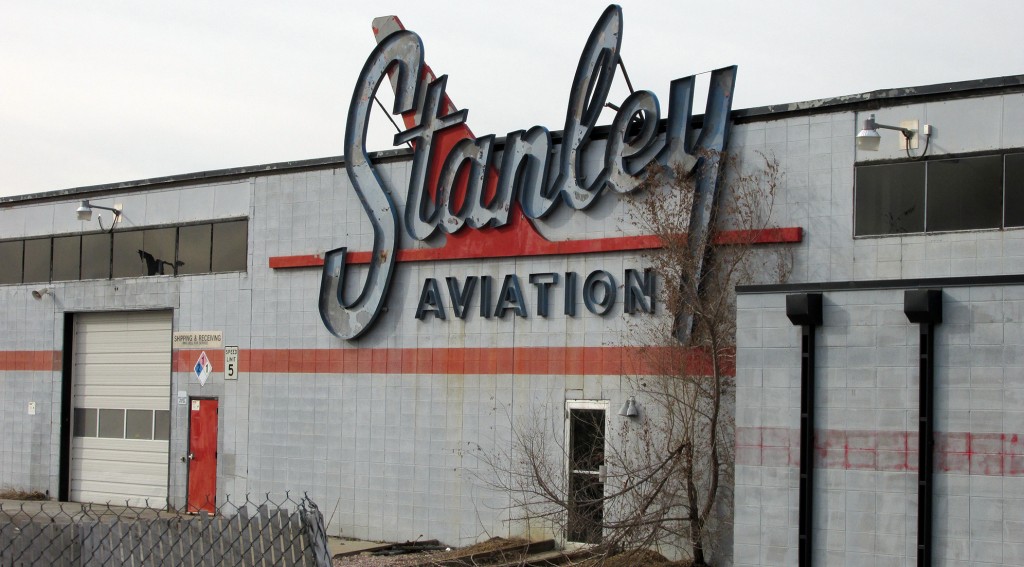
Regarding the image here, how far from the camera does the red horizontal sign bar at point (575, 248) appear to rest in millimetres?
15906

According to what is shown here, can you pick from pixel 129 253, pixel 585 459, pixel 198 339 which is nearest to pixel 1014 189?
pixel 585 459

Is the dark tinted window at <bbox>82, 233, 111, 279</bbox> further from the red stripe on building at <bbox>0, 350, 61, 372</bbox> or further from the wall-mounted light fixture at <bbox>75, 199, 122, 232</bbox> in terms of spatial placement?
the red stripe on building at <bbox>0, 350, 61, 372</bbox>

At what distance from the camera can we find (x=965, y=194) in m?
14.8

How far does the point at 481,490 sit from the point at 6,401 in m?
13.6

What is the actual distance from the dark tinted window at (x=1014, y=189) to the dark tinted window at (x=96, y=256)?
18199 millimetres

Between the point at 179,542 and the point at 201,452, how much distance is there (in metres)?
17.5

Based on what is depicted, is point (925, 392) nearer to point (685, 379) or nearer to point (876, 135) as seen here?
point (876, 135)

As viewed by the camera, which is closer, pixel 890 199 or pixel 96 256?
pixel 890 199

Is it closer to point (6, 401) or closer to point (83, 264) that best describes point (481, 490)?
point (83, 264)

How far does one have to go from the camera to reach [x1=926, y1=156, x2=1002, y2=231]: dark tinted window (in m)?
14.6

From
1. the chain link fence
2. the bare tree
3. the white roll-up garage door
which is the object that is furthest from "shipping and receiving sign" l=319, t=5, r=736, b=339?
the chain link fence

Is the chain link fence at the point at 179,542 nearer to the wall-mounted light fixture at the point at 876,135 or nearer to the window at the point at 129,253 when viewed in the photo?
the wall-mounted light fixture at the point at 876,135

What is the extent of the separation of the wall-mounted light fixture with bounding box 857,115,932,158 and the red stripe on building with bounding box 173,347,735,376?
3.39 metres

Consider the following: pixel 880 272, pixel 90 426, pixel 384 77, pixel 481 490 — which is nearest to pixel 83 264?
pixel 90 426
